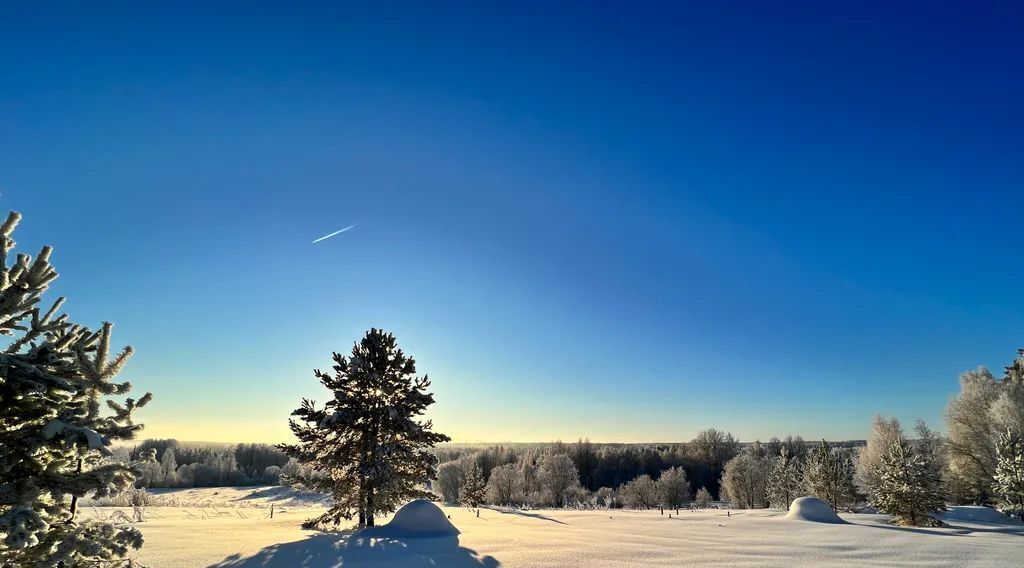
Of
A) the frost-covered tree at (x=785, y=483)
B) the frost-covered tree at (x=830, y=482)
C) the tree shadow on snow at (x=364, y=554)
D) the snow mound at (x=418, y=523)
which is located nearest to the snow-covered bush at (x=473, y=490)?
the frost-covered tree at (x=830, y=482)

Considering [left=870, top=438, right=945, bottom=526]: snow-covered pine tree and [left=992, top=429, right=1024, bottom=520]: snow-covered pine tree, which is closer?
[left=870, top=438, right=945, bottom=526]: snow-covered pine tree

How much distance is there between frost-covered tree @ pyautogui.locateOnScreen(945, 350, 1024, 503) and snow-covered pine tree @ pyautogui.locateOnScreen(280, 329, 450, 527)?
51.1 meters

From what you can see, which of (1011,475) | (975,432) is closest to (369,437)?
(1011,475)

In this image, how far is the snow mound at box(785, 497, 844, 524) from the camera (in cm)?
2789

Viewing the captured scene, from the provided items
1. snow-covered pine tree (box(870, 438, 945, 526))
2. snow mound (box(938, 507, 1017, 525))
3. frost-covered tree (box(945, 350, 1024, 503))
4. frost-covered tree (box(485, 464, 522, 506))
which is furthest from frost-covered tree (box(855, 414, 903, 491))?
frost-covered tree (box(485, 464, 522, 506))

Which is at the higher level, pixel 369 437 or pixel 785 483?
pixel 369 437

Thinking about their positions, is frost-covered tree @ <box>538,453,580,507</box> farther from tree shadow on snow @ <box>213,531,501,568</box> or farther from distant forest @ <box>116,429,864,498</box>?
tree shadow on snow @ <box>213,531,501,568</box>

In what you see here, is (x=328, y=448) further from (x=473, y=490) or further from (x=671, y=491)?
(x=671, y=491)

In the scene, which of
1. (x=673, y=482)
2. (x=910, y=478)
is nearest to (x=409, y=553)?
(x=910, y=478)

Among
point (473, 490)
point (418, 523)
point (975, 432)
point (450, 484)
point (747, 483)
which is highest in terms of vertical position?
point (975, 432)

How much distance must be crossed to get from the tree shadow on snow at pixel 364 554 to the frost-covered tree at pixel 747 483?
72093 mm

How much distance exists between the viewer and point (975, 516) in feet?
116

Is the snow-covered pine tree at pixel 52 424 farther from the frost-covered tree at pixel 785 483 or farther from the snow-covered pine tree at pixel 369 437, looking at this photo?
the frost-covered tree at pixel 785 483

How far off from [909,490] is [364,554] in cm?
3393
